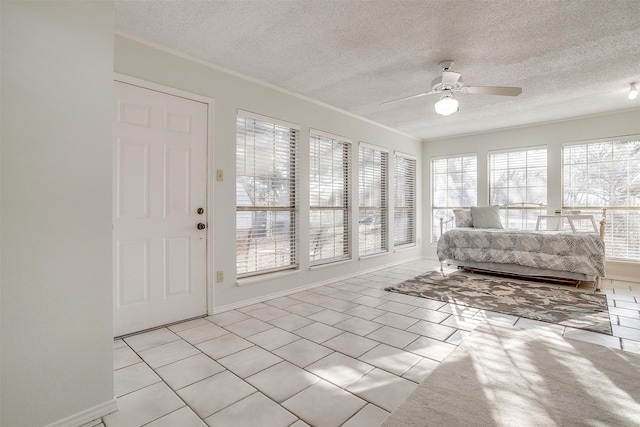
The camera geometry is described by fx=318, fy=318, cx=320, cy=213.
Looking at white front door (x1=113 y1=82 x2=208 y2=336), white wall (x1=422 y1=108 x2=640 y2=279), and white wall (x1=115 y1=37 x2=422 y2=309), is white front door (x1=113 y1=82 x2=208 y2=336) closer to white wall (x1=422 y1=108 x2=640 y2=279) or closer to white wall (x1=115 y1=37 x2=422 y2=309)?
white wall (x1=115 y1=37 x2=422 y2=309)

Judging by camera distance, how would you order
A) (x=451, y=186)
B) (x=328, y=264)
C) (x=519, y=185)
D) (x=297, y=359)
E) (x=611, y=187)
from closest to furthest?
(x=297, y=359) < (x=328, y=264) < (x=611, y=187) < (x=519, y=185) < (x=451, y=186)

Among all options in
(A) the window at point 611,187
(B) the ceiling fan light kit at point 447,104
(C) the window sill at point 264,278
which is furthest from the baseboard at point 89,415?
(A) the window at point 611,187

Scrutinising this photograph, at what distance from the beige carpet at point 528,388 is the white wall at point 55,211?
5.22ft

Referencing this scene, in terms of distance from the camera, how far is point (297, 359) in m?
2.25

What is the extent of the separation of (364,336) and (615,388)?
1557mm

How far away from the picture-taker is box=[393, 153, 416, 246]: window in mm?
6160

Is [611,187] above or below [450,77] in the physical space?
below

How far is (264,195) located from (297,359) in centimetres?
201

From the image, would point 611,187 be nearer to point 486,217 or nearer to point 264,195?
point 486,217

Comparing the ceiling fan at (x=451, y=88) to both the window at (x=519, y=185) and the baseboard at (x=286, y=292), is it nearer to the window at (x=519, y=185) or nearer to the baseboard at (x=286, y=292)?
the baseboard at (x=286, y=292)

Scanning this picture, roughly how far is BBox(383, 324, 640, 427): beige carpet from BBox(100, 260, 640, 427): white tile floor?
143mm

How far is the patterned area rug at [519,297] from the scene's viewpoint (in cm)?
307

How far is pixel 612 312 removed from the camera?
3209 mm

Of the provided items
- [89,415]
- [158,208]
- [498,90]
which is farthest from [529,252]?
[89,415]
